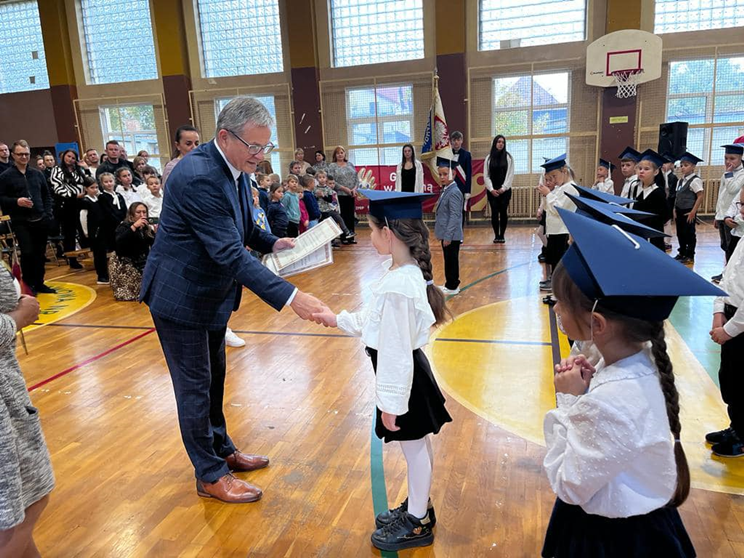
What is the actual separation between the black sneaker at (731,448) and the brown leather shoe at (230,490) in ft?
7.94

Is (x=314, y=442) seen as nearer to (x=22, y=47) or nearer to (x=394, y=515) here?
(x=394, y=515)

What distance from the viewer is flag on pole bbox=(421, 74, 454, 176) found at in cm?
1177

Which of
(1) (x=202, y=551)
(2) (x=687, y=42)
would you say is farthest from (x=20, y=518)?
(2) (x=687, y=42)

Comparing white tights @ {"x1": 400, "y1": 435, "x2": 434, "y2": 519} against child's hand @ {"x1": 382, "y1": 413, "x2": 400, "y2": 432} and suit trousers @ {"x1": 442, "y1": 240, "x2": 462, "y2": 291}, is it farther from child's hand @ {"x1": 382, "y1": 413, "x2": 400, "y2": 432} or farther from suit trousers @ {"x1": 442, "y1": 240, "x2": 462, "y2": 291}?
suit trousers @ {"x1": 442, "y1": 240, "x2": 462, "y2": 291}

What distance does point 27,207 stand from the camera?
6.87 meters

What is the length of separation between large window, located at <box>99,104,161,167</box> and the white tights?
1389 cm

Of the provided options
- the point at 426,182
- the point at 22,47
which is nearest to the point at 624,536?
the point at 426,182

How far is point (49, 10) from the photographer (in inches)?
543

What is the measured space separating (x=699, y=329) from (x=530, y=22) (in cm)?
924

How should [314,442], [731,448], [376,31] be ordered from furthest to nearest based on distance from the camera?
[376,31]
[314,442]
[731,448]

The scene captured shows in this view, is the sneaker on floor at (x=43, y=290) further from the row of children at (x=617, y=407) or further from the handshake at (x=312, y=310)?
the row of children at (x=617, y=407)

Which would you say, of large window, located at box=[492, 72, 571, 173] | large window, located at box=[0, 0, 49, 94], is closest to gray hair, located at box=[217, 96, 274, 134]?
large window, located at box=[492, 72, 571, 173]

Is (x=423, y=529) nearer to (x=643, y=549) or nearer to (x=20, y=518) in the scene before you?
(x=643, y=549)

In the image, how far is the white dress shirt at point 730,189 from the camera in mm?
5984
